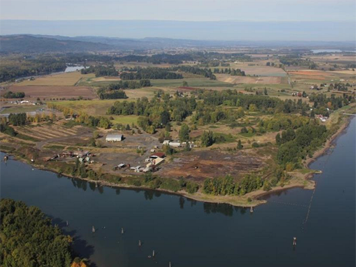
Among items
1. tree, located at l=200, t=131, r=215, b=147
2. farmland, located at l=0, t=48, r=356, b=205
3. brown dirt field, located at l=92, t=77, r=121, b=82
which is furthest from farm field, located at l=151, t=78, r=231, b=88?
tree, located at l=200, t=131, r=215, b=147

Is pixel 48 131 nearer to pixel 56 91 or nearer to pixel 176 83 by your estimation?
pixel 56 91

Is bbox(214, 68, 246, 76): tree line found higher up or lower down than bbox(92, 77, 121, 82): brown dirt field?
higher up

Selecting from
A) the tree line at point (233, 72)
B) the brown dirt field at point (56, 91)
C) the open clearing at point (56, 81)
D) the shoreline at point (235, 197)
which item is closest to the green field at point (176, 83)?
the open clearing at point (56, 81)

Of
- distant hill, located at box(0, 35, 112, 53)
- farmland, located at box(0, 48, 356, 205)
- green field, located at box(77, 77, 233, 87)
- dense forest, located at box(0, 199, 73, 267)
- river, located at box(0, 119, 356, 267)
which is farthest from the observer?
distant hill, located at box(0, 35, 112, 53)

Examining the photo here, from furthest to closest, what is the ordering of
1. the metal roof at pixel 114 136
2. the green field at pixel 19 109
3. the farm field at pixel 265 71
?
the farm field at pixel 265 71 < the green field at pixel 19 109 < the metal roof at pixel 114 136

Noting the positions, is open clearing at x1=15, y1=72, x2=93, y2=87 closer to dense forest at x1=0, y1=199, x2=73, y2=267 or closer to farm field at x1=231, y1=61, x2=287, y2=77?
farm field at x1=231, y1=61, x2=287, y2=77

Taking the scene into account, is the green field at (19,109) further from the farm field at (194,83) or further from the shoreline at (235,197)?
the farm field at (194,83)

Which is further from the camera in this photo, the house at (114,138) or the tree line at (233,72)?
the tree line at (233,72)
